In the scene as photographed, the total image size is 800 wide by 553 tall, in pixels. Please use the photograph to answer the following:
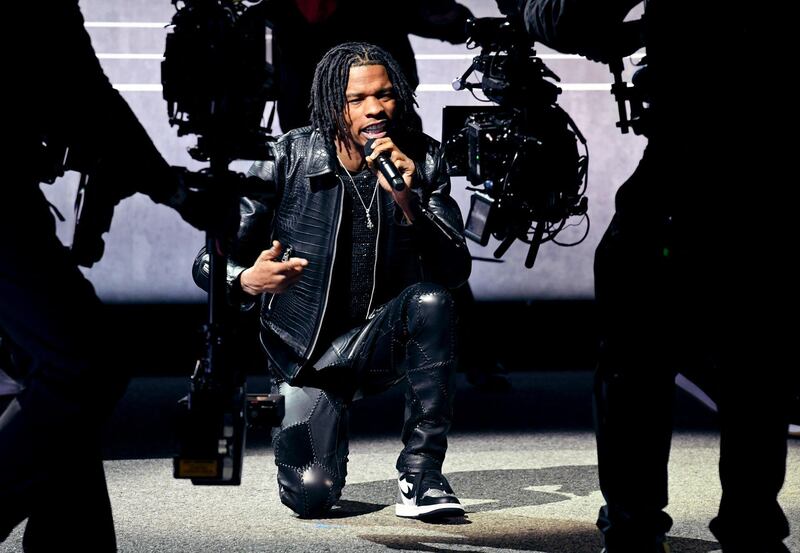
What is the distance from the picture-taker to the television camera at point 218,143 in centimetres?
212

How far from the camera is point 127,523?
3008mm

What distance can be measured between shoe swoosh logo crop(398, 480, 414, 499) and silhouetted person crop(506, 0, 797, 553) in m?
0.83

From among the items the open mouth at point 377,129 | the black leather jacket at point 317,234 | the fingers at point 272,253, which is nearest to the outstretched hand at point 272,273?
the fingers at point 272,253

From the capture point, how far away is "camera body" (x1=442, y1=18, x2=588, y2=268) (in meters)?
3.63

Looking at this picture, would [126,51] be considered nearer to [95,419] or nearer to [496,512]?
[496,512]

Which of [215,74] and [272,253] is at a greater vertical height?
[215,74]

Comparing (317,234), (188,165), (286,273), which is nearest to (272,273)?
(286,273)

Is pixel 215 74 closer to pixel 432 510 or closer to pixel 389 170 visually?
pixel 389 170

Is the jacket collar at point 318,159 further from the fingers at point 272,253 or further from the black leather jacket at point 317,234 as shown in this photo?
the fingers at point 272,253

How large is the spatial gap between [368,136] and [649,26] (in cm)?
115

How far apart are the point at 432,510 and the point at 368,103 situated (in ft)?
3.25

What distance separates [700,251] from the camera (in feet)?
7.29

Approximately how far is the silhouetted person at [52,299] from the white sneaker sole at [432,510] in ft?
3.42

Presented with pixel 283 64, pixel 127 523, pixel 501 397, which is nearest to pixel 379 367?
pixel 127 523
